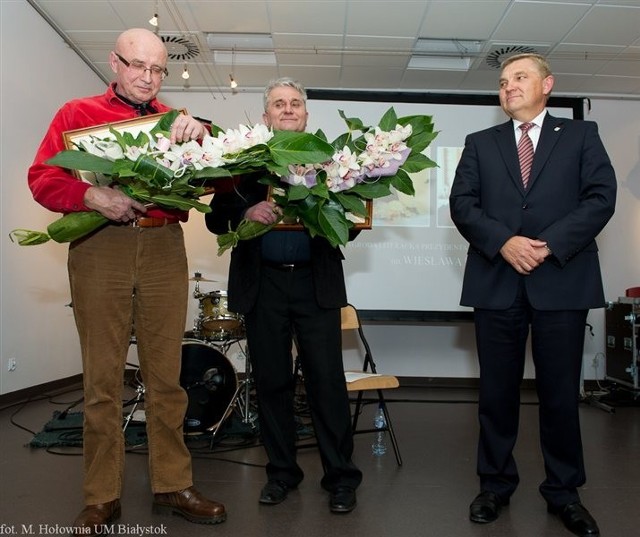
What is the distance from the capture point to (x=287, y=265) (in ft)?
8.16

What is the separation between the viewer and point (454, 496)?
8.73 ft

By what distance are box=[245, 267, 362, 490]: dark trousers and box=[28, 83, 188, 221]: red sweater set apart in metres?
0.55

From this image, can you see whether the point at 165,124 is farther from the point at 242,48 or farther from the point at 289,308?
the point at 242,48

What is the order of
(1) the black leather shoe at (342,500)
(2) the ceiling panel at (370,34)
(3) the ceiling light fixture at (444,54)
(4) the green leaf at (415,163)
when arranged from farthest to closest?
(3) the ceiling light fixture at (444,54) < (2) the ceiling panel at (370,34) < (1) the black leather shoe at (342,500) < (4) the green leaf at (415,163)

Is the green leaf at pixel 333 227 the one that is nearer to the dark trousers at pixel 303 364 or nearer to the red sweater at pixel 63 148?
the dark trousers at pixel 303 364

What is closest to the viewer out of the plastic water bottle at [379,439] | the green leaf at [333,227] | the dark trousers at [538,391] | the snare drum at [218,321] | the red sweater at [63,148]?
the red sweater at [63,148]

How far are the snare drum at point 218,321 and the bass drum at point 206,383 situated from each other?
1.10 feet

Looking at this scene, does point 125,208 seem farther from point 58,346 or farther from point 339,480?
point 58,346

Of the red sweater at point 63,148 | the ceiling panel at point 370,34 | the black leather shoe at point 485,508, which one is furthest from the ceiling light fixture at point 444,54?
the black leather shoe at point 485,508

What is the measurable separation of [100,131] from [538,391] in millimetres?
1885

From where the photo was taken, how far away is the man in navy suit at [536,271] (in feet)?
7.47

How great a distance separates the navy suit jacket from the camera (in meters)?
2.27

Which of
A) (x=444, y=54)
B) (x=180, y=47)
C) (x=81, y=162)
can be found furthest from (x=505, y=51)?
(x=81, y=162)

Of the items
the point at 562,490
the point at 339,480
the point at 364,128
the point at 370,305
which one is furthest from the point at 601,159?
the point at 370,305
